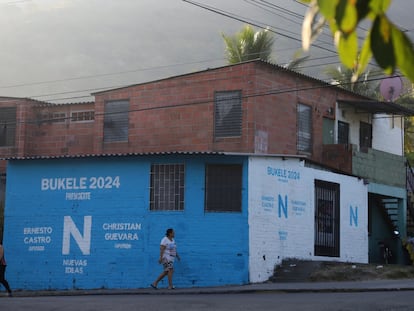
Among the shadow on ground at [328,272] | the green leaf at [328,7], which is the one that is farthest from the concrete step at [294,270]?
the green leaf at [328,7]

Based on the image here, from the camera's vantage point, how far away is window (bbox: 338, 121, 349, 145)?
30.3 metres

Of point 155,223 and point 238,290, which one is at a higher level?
point 155,223

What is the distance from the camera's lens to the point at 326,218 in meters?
23.8

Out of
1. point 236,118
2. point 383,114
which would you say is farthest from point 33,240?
point 383,114

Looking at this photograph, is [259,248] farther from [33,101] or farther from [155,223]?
[33,101]

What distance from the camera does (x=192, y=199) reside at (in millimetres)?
21188

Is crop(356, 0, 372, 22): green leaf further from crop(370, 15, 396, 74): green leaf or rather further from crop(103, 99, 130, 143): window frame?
crop(103, 99, 130, 143): window frame

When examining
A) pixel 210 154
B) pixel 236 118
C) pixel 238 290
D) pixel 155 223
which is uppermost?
pixel 236 118

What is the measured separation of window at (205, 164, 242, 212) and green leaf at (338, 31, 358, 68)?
60.4 ft

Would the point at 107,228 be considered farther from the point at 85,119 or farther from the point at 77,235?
the point at 85,119

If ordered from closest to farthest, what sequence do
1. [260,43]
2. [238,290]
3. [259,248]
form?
1. [238,290]
2. [259,248]
3. [260,43]

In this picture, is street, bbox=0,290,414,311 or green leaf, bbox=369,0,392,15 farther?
street, bbox=0,290,414,311

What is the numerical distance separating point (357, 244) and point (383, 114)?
→ 31.8 feet

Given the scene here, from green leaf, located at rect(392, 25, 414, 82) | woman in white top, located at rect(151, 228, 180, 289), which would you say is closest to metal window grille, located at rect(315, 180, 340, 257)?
woman in white top, located at rect(151, 228, 180, 289)
